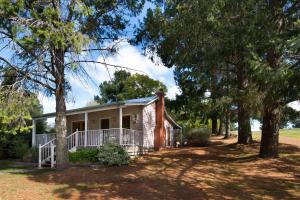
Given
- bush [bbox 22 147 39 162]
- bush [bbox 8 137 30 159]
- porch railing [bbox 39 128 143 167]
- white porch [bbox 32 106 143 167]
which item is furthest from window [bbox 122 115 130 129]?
bush [bbox 8 137 30 159]

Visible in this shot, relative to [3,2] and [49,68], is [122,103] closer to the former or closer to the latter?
[49,68]

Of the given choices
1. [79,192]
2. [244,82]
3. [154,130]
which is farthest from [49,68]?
[154,130]

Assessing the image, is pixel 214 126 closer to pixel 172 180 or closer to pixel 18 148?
pixel 18 148

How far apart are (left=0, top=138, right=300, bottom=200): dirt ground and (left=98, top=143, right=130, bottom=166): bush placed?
48 centimetres

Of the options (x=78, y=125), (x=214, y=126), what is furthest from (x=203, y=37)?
(x=214, y=126)

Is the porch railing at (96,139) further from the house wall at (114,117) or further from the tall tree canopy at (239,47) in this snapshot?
the tall tree canopy at (239,47)

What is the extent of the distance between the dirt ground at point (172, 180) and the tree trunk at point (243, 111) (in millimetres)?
2750

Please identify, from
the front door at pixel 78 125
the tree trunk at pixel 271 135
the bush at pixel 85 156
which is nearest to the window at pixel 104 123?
the front door at pixel 78 125

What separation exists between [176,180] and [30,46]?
779cm

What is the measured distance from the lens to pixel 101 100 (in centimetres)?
5578

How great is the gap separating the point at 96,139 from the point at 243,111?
8711 millimetres

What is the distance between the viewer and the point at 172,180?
15.9m

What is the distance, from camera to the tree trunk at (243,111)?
58.7 feet

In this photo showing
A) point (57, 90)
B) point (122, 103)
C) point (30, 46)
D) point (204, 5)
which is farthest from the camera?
point (122, 103)
